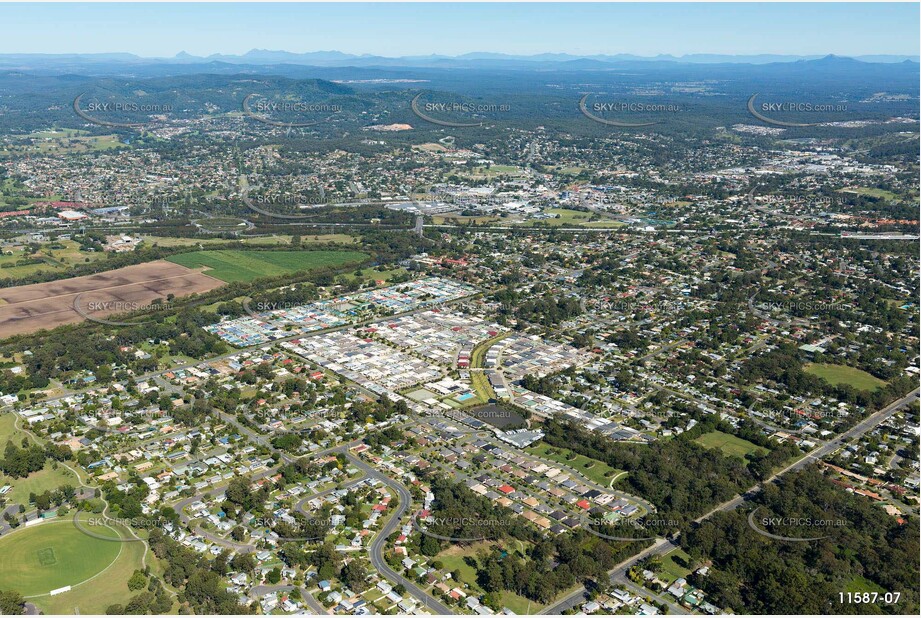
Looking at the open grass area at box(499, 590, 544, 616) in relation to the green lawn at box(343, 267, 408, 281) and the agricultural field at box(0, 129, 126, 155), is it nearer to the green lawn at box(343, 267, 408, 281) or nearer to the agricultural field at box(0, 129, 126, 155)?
the green lawn at box(343, 267, 408, 281)

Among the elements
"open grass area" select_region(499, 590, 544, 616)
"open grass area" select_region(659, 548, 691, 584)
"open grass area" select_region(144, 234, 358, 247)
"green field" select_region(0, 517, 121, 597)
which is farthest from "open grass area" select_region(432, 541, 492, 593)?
"open grass area" select_region(144, 234, 358, 247)

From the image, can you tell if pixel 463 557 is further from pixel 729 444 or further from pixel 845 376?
pixel 845 376

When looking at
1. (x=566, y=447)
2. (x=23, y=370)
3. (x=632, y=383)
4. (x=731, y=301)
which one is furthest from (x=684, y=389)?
(x=23, y=370)

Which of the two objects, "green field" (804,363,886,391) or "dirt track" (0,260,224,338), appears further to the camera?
"dirt track" (0,260,224,338)

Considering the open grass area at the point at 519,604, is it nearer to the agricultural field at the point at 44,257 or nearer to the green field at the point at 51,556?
the green field at the point at 51,556

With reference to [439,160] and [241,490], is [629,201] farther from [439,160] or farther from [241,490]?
[241,490]
